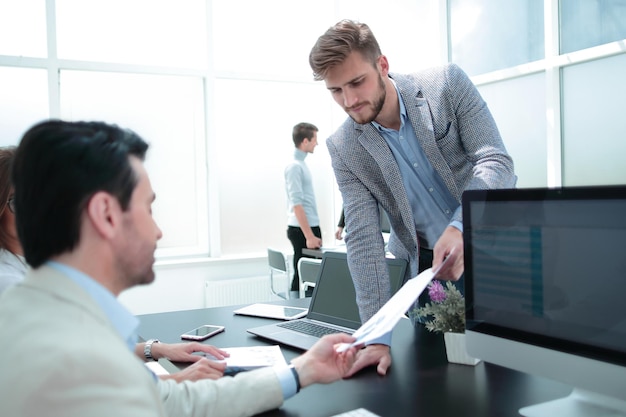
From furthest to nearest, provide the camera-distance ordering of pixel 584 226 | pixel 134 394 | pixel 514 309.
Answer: pixel 514 309, pixel 584 226, pixel 134 394

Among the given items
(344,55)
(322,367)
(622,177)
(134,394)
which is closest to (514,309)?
(322,367)

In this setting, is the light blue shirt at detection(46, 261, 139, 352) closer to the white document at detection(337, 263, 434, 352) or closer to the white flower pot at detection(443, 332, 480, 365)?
the white document at detection(337, 263, 434, 352)

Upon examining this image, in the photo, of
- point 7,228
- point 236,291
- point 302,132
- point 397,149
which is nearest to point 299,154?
point 302,132

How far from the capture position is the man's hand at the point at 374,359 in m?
1.37

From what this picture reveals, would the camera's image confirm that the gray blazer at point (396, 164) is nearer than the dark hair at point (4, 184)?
No

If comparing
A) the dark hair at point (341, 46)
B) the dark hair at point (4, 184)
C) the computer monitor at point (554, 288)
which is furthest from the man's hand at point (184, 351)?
the dark hair at point (341, 46)

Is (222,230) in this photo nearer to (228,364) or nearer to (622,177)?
(622,177)

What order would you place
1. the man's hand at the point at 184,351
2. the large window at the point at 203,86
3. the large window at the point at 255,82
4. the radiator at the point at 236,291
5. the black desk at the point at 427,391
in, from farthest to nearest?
the radiator at the point at 236,291 → the large window at the point at 203,86 → the large window at the point at 255,82 → the man's hand at the point at 184,351 → the black desk at the point at 427,391

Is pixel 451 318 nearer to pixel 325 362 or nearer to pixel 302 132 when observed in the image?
pixel 325 362

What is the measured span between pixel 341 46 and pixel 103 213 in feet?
3.86

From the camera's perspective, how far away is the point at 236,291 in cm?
542

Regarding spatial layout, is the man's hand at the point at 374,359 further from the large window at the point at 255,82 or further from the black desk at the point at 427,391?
the large window at the point at 255,82

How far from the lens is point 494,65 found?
5371mm

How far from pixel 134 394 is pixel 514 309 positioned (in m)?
0.84
